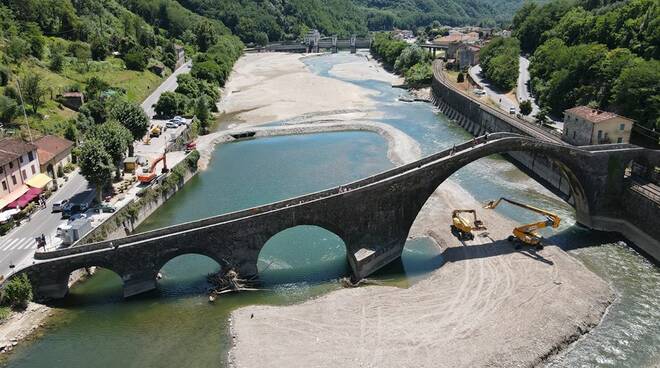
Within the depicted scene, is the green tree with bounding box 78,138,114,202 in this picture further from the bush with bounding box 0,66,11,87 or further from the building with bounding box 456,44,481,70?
the building with bounding box 456,44,481,70

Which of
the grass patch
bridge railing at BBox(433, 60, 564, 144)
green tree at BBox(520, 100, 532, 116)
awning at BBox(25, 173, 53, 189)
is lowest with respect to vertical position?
the grass patch

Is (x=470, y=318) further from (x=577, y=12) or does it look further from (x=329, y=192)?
(x=577, y=12)

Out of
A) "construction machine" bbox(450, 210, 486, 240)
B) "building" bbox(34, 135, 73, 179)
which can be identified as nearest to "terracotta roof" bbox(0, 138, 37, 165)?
"building" bbox(34, 135, 73, 179)

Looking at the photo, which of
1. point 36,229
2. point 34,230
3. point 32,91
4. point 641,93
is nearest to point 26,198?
point 36,229

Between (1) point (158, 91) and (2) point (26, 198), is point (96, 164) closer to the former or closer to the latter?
(2) point (26, 198)

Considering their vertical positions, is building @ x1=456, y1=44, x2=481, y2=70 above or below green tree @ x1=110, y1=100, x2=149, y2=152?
above

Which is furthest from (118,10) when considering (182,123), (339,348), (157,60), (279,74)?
(339,348)
